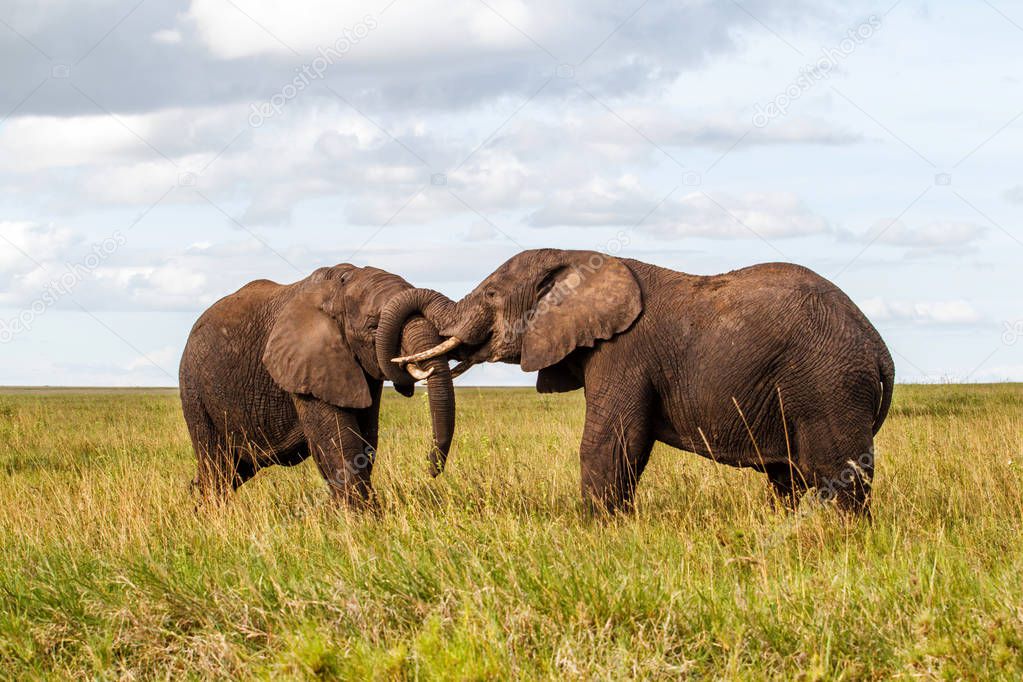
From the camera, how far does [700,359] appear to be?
28.5 ft

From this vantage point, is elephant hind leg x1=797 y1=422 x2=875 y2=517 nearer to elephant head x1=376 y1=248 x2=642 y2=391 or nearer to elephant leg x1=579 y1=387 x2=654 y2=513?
elephant leg x1=579 y1=387 x2=654 y2=513

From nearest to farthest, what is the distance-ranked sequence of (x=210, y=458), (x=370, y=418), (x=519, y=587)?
(x=519, y=587) → (x=370, y=418) → (x=210, y=458)

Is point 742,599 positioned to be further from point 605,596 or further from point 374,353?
point 374,353

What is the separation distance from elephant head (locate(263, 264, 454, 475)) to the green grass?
781 millimetres

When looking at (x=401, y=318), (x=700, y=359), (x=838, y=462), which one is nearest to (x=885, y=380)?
(x=838, y=462)

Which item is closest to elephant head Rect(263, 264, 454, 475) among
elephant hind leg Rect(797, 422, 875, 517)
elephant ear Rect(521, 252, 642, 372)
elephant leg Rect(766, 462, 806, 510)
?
elephant ear Rect(521, 252, 642, 372)

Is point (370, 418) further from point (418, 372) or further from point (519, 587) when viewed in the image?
point (519, 587)

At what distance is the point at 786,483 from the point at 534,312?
2388 mm

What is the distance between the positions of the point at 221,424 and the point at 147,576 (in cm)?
427

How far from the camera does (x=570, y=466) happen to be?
12.7m

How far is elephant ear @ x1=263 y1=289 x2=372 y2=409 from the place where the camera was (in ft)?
32.3

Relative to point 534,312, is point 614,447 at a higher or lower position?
lower

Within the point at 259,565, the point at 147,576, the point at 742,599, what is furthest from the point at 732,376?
the point at 147,576

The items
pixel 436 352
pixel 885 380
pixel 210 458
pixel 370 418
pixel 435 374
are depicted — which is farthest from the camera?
pixel 210 458
